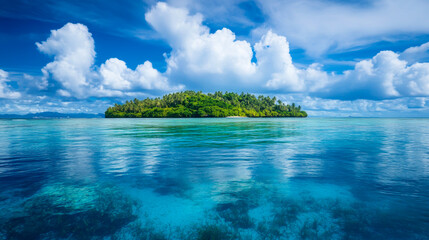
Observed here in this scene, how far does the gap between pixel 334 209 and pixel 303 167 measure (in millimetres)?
7152

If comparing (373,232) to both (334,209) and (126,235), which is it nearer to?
(334,209)

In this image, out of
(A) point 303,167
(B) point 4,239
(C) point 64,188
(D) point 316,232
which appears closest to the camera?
(B) point 4,239

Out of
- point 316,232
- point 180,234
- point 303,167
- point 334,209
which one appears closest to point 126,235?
point 180,234

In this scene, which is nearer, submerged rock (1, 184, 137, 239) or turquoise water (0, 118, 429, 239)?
submerged rock (1, 184, 137, 239)

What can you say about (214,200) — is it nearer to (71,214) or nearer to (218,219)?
(218,219)

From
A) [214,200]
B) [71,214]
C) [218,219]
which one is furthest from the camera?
Result: [214,200]

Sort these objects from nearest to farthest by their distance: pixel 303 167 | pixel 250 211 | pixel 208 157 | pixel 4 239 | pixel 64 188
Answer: pixel 4 239 → pixel 250 211 → pixel 64 188 → pixel 303 167 → pixel 208 157

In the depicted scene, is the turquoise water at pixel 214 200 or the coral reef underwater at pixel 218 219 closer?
the coral reef underwater at pixel 218 219

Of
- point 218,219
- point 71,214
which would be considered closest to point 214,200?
point 218,219

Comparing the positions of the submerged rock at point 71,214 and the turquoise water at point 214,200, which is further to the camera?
the turquoise water at point 214,200

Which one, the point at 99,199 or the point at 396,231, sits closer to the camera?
the point at 396,231

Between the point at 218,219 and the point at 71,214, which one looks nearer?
the point at 218,219

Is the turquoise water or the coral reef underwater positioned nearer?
the coral reef underwater

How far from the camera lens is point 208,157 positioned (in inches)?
749
